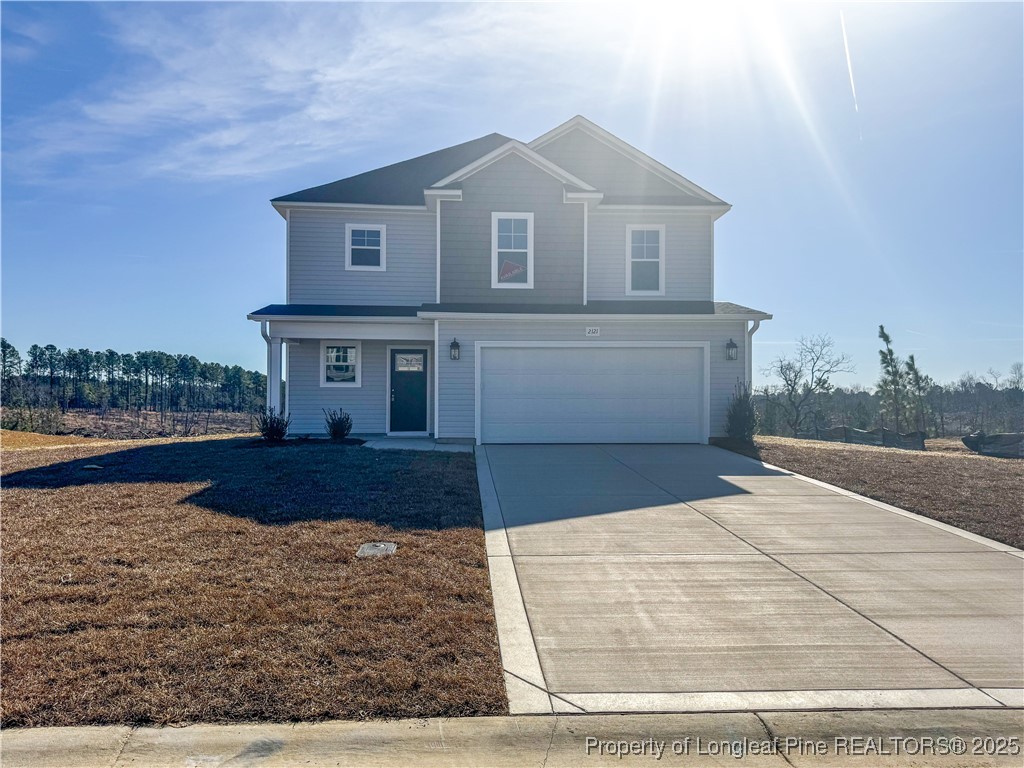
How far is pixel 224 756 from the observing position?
3018mm

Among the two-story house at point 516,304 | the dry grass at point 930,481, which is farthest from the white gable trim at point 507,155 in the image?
the dry grass at point 930,481

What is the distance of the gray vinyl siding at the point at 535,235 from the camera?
14547 millimetres

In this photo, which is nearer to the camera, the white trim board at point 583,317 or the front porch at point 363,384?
the white trim board at point 583,317

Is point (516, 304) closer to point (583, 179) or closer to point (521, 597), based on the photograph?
point (583, 179)

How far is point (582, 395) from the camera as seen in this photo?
13773mm

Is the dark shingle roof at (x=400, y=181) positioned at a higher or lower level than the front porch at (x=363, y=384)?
higher

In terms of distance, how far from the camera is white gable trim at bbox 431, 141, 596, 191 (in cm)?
1446

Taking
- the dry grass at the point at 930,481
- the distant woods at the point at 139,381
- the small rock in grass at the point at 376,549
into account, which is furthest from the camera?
the distant woods at the point at 139,381

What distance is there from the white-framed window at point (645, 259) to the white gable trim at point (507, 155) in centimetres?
185

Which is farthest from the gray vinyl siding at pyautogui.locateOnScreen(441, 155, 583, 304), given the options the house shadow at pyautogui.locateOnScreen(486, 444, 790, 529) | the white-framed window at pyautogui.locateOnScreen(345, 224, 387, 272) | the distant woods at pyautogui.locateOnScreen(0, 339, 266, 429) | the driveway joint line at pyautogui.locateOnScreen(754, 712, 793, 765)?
the distant woods at pyautogui.locateOnScreen(0, 339, 266, 429)

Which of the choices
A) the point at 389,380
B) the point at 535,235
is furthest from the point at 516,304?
the point at 389,380

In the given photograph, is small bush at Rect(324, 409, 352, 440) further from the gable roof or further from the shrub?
the shrub

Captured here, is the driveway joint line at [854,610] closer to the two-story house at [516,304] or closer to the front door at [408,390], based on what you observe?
the two-story house at [516,304]

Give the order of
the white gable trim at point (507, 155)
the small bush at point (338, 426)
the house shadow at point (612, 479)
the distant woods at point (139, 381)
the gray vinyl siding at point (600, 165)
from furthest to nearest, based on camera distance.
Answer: the distant woods at point (139, 381), the gray vinyl siding at point (600, 165), the white gable trim at point (507, 155), the small bush at point (338, 426), the house shadow at point (612, 479)
